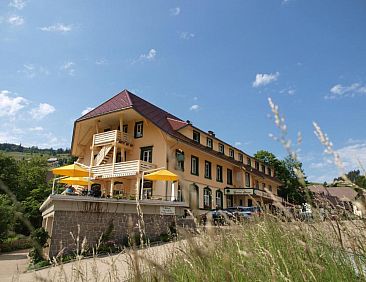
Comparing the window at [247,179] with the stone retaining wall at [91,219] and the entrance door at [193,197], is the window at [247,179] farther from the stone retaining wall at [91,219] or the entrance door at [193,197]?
the entrance door at [193,197]

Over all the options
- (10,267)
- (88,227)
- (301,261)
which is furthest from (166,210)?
(301,261)

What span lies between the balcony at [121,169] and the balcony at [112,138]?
82.1 inches

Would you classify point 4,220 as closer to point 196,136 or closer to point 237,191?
point 196,136

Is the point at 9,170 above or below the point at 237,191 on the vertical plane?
above

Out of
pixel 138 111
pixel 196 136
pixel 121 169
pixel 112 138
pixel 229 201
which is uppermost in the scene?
pixel 138 111

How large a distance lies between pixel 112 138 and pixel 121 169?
296cm

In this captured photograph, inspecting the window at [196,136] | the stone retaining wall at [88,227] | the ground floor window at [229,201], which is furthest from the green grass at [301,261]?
the ground floor window at [229,201]

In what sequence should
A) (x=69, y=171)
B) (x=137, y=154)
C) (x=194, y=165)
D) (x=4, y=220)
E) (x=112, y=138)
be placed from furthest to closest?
(x=194, y=165) → (x=137, y=154) → (x=112, y=138) → (x=69, y=171) → (x=4, y=220)

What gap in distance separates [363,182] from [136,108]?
2443 centimetres

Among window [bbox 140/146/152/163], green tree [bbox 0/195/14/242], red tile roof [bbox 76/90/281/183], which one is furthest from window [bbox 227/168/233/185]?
green tree [bbox 0/195/14/242]

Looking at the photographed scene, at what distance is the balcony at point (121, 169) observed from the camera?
2406 centimetres

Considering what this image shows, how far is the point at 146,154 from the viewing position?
27.1 metres

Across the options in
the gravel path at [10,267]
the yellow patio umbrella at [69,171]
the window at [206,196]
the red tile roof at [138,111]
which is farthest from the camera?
the window at [206,196]

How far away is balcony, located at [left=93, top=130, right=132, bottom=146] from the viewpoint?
26.2 m
